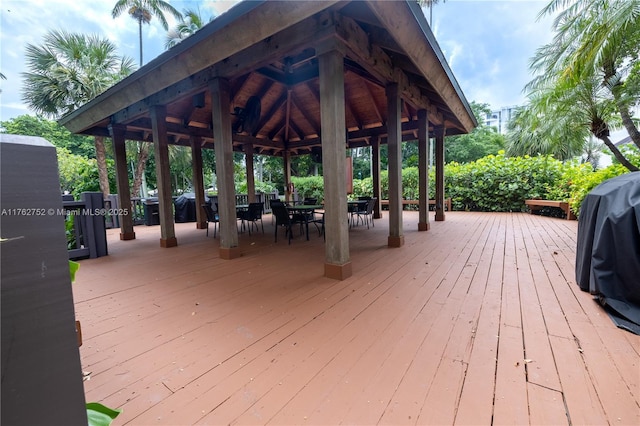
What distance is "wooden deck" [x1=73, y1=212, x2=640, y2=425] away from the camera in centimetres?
130

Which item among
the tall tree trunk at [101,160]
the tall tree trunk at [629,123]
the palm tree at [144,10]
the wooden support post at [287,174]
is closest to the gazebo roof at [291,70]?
the wooden support post at [287,174]

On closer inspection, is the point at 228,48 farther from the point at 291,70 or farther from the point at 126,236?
the point at 126,236

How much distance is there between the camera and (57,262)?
587 mm

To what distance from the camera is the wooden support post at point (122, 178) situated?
5988mm

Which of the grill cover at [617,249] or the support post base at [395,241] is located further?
the support post base at [395,241]

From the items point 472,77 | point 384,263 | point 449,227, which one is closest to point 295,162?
point 449,227

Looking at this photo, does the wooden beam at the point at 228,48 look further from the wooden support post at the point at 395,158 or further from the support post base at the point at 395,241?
the support post base at the point at 395,241

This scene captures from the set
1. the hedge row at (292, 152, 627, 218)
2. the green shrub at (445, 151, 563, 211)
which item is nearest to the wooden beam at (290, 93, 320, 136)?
the hedge row at (292, 152, 627, 218)

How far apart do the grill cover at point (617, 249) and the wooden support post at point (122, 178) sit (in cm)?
769

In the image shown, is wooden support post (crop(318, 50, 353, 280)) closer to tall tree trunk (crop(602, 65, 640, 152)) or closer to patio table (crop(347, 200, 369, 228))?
patio table (crop(347, 200, 369, 228))

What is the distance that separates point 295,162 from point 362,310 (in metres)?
24.0

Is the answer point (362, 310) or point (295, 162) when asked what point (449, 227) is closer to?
point (362, 310)

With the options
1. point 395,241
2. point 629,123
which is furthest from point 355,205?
point 629,123

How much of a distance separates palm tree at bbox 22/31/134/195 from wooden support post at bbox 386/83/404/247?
1125 cm
